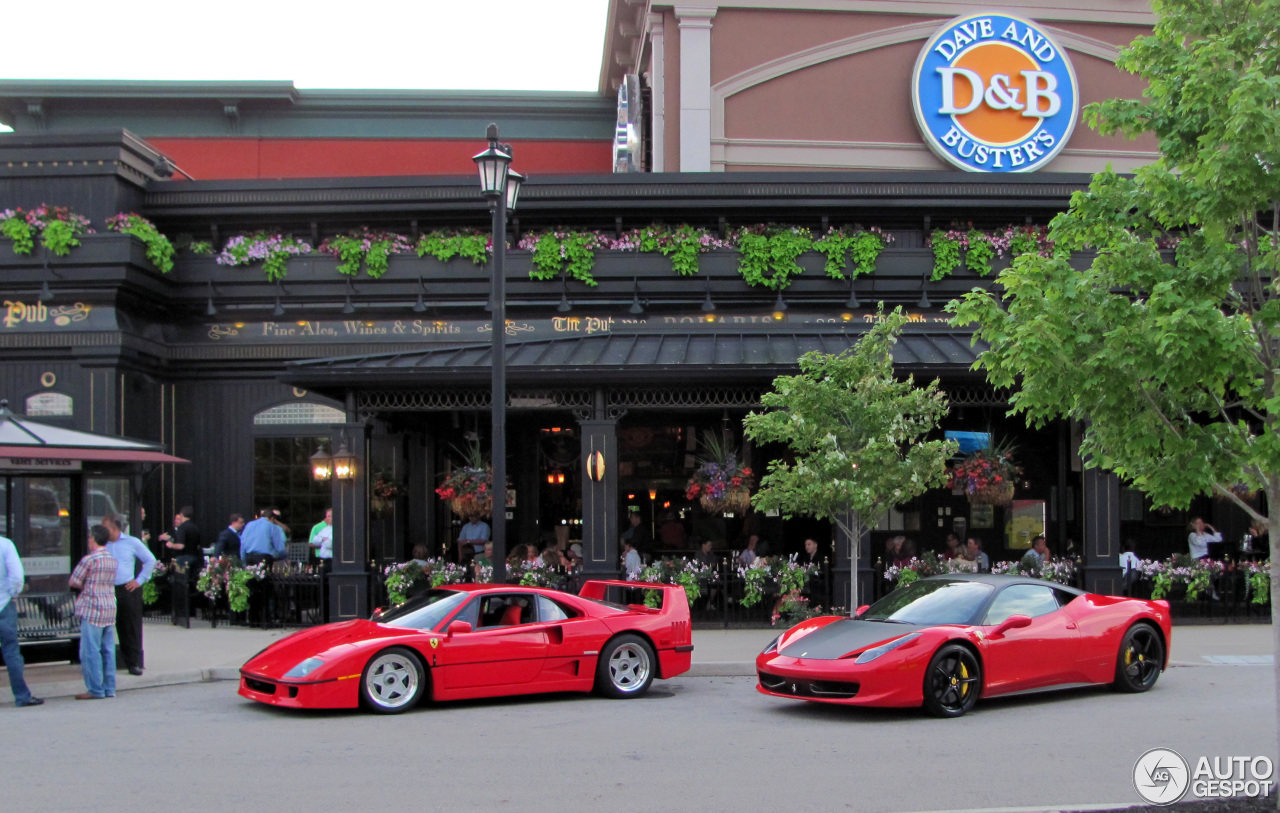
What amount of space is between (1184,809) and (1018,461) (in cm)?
1405

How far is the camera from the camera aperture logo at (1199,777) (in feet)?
21.2

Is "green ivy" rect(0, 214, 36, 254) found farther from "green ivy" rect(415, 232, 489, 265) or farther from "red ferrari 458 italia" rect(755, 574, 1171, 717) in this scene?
"red ferrari 458 italia" rect(755, 574, 1171, 717)

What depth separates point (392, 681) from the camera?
9688mm

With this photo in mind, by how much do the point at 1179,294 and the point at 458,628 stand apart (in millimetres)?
6592

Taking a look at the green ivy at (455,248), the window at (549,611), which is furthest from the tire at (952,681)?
the green ivy at (455,248)

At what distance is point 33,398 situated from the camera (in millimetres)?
18281

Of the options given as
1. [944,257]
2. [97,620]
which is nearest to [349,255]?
[97,620]

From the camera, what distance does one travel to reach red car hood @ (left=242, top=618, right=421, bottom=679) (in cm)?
956

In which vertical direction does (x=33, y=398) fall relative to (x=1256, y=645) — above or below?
above

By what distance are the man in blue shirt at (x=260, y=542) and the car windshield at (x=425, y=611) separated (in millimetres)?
6983

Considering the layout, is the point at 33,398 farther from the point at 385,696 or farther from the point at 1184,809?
the point at 1184,809

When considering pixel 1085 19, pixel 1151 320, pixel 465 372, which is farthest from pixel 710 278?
pixel 1151 320

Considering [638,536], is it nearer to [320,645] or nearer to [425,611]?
[425,611]

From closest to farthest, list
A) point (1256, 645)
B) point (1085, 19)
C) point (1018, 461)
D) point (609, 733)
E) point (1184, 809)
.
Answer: point (1184, 809), point (609, 733), point (1256, 645), point (1018, 461), point (1085, 19)
